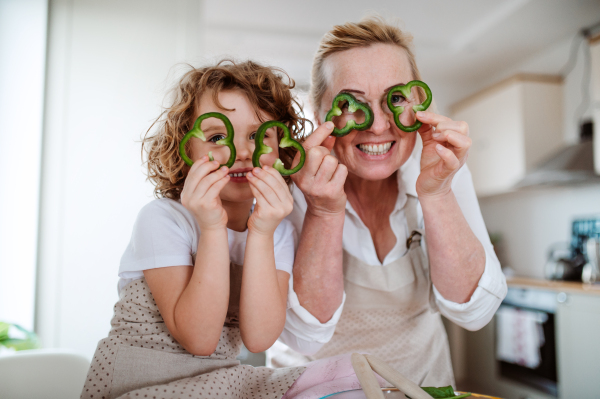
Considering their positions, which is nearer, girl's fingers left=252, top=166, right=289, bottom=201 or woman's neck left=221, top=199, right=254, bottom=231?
girl's fingers left=252, top=166, right=289, bottom=201

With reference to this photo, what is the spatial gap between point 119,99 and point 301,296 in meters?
0.91

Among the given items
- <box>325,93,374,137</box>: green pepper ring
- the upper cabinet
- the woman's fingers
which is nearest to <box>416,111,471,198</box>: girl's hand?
<box>325,93,374,137</box>: green pepper ring

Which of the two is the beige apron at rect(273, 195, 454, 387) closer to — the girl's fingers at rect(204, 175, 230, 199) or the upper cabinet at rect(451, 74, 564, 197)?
the girl's fingers at rect(204, 175, 230, 199)

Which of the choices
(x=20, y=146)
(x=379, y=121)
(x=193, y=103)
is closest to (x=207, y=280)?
(x=193, y=103)

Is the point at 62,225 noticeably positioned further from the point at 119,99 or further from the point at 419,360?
the point at 419,360

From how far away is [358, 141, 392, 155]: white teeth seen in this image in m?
1.10

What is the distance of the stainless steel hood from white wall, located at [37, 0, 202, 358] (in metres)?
2.65

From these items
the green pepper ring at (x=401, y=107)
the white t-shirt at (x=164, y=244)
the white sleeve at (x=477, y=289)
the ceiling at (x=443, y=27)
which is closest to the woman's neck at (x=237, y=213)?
the white t-shirt at (x=164, y=244)

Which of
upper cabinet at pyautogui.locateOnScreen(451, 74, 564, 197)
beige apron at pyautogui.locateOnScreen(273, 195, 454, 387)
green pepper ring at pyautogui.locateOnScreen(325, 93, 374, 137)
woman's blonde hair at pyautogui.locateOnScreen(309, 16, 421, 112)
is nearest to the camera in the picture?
green pepper ring at pyautogui.locateOnScreen(325, 93, 374, 137)

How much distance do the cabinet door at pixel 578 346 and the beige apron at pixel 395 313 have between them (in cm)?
180

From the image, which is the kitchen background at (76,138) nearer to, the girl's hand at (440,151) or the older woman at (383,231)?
the older woman at (383,231)

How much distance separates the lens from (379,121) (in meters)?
1.06

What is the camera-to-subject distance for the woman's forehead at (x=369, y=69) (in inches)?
42.9

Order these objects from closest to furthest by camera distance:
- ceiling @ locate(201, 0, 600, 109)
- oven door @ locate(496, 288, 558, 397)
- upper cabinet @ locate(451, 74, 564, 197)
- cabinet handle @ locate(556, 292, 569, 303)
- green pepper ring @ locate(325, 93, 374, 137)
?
green pepper ring @ locate(325, 93, 374, 137)
cabinet handle @ locate(556, 292, 569, 303)
oven door @ locate(496, 288, 558, 397)
ceiling @ locate(201, 0, 600, 109)
upper cabinet @ locate(451, 74, 564, 197)
